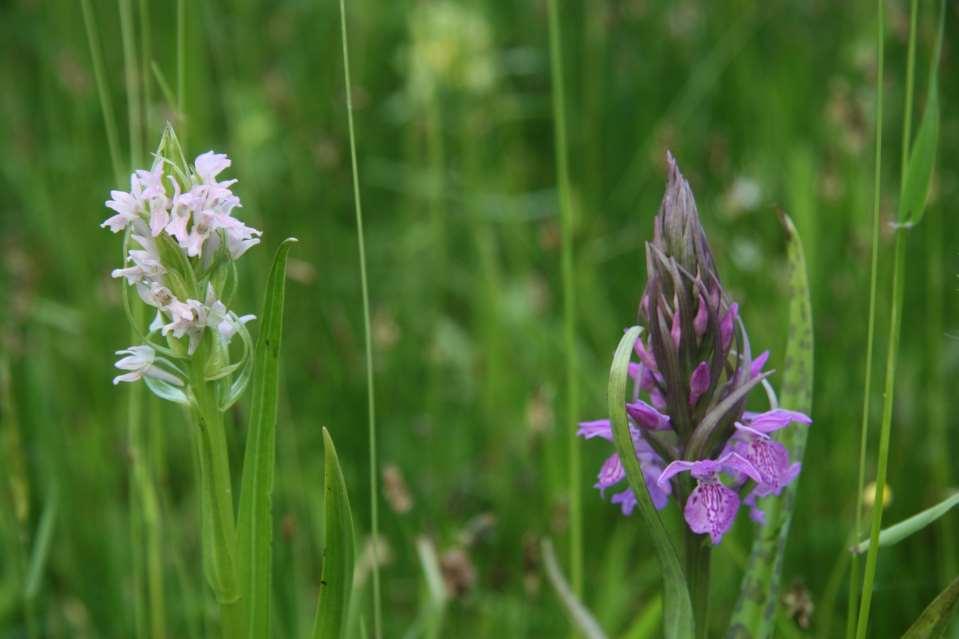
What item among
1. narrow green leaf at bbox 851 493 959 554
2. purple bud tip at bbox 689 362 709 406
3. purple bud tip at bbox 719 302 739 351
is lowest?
narrow green leaf at bbox 851 493 959 554

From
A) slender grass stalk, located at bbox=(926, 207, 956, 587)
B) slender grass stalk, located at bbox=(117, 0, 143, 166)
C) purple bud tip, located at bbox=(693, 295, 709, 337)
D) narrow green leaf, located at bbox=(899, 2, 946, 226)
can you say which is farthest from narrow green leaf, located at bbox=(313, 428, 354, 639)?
slender grass stalk, located at bbox=(926, 207, 956, 587)

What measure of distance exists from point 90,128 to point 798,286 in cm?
326

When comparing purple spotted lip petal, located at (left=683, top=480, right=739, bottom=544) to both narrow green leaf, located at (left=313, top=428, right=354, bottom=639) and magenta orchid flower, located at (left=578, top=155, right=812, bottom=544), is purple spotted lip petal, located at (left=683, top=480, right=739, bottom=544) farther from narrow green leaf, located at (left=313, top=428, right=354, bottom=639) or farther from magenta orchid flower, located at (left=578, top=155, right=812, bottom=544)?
narrow green leaf, located at (left=313, top=428, right=354, bottom=639)

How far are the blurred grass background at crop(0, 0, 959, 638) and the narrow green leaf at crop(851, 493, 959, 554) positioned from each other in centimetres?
→ 28

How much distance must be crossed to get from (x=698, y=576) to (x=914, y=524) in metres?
0.22

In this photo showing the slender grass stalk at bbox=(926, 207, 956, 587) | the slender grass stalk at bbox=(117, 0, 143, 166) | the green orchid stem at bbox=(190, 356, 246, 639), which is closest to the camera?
the green orchid stem at bbox=(190, 356, 246, 639)

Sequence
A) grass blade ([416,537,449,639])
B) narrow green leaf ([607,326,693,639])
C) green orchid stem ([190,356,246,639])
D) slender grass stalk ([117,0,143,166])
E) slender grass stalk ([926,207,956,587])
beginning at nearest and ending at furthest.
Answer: narrow green leaf ([607,326,693,639]), green orchid stem ([190,356,246,639]), grass blade ([416,537,449,639]), slender grass stalk ([117,0,143,166]), slender grass stalk ([926,207,956,587])

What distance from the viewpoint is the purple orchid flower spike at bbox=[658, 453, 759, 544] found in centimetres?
104

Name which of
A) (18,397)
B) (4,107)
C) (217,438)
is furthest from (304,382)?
(4,107)

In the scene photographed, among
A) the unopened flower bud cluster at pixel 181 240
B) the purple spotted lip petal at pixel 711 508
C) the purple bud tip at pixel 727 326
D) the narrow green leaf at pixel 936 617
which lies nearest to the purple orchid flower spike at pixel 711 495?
the purple spotted lip petal at pixel 711 508

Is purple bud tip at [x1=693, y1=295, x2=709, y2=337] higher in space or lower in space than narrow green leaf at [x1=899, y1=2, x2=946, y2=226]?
lower

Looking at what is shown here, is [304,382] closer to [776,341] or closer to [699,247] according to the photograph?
[776,341]

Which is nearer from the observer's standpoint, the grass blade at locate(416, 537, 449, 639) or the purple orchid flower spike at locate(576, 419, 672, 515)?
the purple orchid flower spike at locate(576, 419, 672, 515)

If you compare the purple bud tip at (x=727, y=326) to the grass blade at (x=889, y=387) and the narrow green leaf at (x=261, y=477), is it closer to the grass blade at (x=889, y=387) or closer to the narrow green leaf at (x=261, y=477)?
the grass blade at (x=889, y=387)
